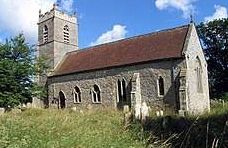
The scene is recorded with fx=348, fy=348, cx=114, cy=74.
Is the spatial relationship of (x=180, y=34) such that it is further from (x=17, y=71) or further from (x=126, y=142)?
(x=126, y=142)

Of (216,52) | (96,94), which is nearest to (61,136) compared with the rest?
(96,94)

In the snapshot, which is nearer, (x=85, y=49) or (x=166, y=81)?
(x=166, y=81)

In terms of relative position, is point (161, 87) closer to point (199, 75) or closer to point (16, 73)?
point (199, 75)

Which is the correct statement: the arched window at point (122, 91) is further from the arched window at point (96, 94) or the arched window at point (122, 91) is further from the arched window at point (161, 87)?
the arched window at point (161, 87)

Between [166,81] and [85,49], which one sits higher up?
[85,49]

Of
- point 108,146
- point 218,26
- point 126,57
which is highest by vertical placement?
point 218,26

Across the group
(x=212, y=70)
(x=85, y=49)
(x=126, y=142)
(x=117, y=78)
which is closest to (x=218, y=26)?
(x=212, y=70)

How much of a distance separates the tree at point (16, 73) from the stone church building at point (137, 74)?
5.49 metres

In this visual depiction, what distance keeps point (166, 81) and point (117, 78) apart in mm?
5144

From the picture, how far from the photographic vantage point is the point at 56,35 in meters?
41.6

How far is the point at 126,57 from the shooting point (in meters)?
→ 32.1

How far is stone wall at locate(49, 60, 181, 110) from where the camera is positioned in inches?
1128

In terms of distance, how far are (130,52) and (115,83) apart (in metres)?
3.23

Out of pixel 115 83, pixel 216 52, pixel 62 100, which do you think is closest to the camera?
pixel 115 83
